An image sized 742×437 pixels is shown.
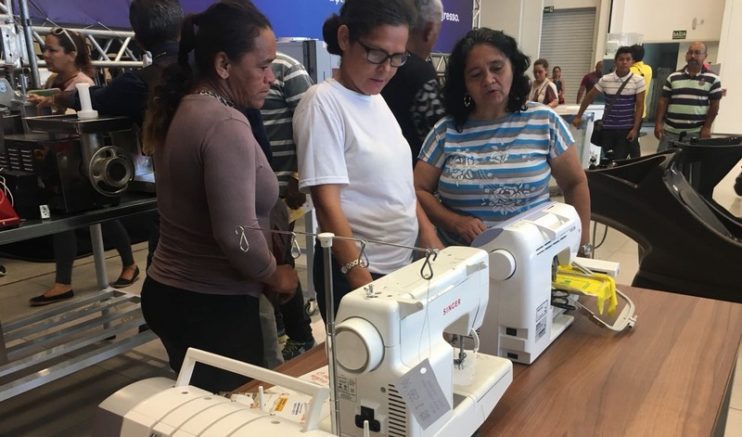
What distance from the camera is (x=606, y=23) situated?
32.7 feet

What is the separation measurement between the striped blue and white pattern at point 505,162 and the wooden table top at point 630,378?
36cm

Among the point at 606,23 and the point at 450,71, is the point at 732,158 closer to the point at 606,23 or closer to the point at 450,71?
the point at 450,71

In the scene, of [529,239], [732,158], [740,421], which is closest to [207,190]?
[529,239]

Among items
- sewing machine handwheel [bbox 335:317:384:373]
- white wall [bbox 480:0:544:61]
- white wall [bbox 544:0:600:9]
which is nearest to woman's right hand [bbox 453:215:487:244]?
sewing machine handwheel [bbox 335:317:384:373]

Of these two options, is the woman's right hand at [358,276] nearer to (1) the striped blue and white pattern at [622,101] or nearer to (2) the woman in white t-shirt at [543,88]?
(1) the striped blue and white pattern at [622,101]

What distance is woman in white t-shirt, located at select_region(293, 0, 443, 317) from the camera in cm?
125

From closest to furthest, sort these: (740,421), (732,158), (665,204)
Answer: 1. (740,421)
2. (665,204)
3. (732,158)

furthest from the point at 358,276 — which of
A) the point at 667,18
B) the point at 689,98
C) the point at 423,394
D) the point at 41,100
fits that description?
the point at 667,18

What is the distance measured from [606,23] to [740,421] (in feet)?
30.5

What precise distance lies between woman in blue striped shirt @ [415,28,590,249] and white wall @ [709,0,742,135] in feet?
30.6

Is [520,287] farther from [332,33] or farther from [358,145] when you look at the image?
[332,33]

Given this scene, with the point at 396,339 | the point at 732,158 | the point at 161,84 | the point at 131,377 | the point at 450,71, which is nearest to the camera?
the point at 396,339

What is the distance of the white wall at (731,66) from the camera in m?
8.88

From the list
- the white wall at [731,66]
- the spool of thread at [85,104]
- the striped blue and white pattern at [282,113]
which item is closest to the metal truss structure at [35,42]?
the spool of thread at [85,104]
